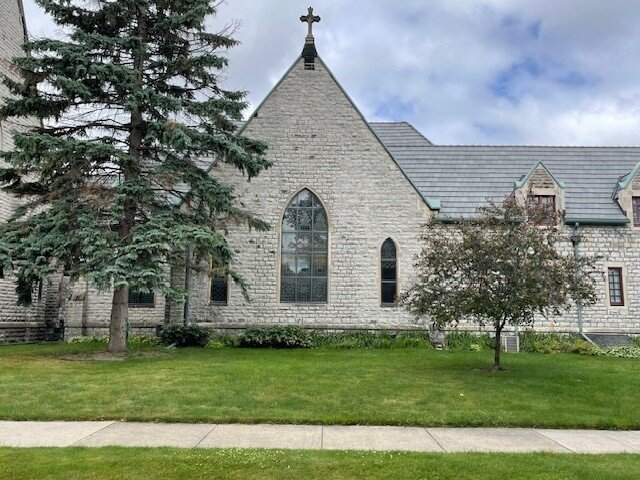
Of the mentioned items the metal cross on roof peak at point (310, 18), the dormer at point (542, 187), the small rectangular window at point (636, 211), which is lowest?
the small rectangular window at point (636, 211)

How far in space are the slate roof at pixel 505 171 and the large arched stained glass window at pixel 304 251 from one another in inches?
175

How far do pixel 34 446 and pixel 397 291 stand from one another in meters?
15.3

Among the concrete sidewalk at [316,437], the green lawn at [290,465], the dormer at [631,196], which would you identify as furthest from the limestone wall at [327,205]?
the green lawn at [290,465]

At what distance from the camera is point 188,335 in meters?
19.1

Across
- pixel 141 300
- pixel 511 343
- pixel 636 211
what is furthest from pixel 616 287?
pixel 141 300

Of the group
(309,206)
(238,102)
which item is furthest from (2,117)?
(309,206)

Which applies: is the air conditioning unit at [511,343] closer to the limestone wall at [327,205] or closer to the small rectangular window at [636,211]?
the limestone wall at [327,205]

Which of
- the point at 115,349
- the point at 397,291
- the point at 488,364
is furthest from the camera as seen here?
the point at 397,291

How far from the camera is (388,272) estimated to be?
20766 mm

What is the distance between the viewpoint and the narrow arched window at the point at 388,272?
2059 cm

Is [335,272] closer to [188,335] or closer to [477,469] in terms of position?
[188,335]

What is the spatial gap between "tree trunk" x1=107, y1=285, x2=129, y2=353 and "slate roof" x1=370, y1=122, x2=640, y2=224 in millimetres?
12087

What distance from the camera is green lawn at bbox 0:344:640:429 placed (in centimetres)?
837

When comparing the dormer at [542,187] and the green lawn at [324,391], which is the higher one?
the dormer at [542,187]
